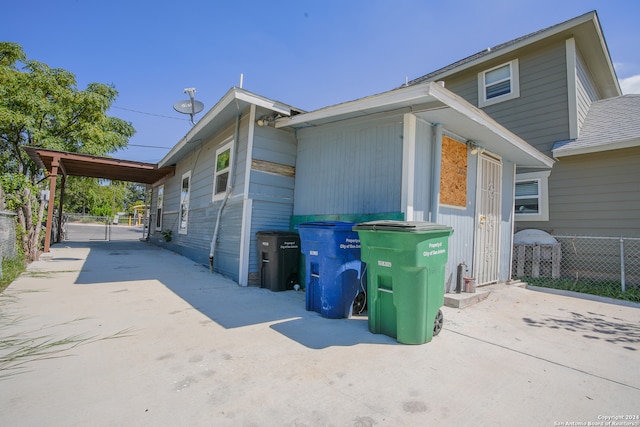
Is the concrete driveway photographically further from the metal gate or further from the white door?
the metal gate

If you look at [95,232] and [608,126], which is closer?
[608,126]

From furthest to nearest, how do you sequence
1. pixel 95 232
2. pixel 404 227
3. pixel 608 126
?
pixel 95 232 < pixel 608 126 < pixel 404 227

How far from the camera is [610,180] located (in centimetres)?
623

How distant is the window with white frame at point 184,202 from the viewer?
8742 mm

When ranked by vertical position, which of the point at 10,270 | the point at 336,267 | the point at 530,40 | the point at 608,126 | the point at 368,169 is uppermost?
the point at 530,40

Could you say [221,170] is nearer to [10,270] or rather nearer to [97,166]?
[10,270]

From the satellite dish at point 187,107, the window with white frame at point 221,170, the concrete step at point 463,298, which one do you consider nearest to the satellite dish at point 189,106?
the satellite dish at point 187,107

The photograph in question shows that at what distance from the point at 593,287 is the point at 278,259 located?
6.13 m

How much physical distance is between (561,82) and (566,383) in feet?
26.1

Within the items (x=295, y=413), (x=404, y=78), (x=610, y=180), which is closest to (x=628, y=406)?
(x=295, y=413)

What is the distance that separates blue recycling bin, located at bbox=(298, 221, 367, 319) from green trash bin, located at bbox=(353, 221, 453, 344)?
1.54 ft

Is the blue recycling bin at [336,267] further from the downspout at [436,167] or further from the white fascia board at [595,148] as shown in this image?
the white fascia board at [595,148]

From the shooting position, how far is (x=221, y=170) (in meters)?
6.47

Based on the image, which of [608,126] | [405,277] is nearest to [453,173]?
[405,277]
